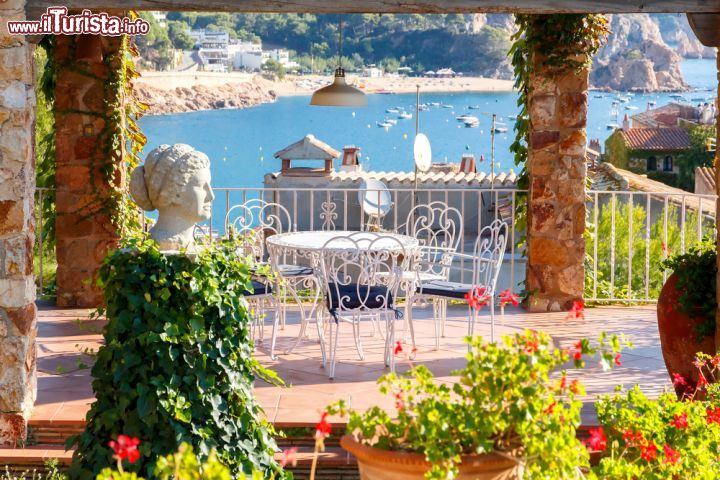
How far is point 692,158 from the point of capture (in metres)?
40.0

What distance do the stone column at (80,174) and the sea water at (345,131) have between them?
33.1 m

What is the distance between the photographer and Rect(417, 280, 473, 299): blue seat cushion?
5.77 meters

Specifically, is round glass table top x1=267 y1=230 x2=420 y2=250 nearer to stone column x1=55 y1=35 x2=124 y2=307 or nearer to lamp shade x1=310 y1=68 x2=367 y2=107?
lamp shade x1=310 y1=68 x2=367 y2=107

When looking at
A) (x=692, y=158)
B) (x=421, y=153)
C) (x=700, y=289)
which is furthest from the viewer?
(x=692, y=158)

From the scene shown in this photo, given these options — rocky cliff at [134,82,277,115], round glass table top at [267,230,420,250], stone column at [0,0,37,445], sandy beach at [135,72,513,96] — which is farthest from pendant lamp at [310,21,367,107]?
sandy beach at [135,72,513,96]

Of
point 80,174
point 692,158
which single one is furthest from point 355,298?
point 692,158

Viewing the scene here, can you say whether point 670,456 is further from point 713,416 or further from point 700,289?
point 700,289

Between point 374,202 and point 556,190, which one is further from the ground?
point 556,190

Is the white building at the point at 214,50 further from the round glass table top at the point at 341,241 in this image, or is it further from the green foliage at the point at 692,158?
the round glass table top at the point at 341,241

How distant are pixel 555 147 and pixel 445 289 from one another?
1.78m

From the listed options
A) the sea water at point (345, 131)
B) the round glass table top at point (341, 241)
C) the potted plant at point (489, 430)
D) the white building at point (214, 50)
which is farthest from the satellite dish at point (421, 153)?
the white building at point (214, 50)

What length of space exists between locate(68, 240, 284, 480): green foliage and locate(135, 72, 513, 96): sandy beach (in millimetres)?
48546

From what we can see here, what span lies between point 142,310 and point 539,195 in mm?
4122

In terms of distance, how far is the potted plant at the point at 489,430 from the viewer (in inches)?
97.5
